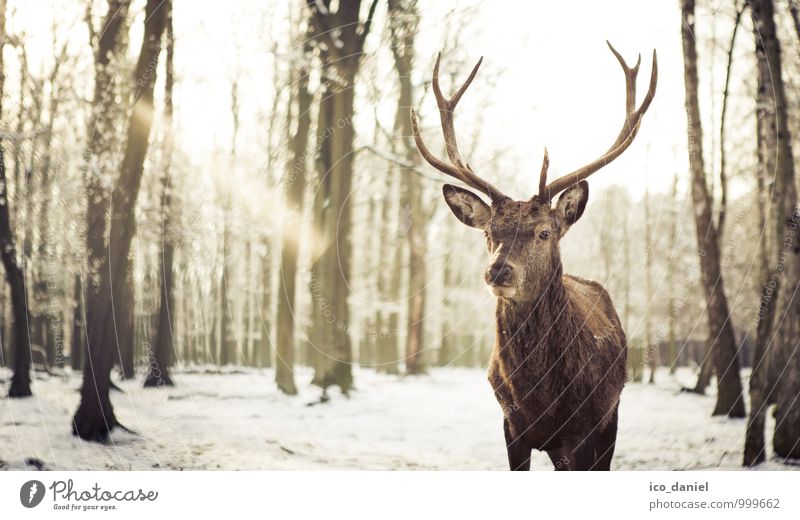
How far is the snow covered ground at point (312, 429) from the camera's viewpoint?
4422 millimetres

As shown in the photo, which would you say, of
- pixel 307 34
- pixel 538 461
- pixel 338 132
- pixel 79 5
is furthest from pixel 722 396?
pixel 79 5

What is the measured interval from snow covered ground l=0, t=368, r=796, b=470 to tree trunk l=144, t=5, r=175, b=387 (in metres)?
0.12

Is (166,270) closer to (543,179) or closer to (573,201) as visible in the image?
(543,179)

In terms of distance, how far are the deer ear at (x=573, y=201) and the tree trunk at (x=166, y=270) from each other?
259 centimetres

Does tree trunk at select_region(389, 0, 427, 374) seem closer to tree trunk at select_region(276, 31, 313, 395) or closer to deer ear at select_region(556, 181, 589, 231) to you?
tree trunk at select_region(276, 31, 313, 395)

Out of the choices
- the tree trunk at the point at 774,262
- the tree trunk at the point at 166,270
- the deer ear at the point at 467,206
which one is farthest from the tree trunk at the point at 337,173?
the tree trunk at the point at 774,262

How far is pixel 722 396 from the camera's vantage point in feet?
16.6

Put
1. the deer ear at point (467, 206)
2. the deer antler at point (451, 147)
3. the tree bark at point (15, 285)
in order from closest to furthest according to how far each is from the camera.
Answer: the deer ear at point (467, 206) < the deer antler at point (451, 147) < the tree bark at point (15, 285)

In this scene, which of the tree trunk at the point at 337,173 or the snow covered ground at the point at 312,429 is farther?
the tree trunk at the point at 337,173

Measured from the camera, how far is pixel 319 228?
16.2 ft

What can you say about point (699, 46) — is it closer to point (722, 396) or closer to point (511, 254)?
point (722, 396)
